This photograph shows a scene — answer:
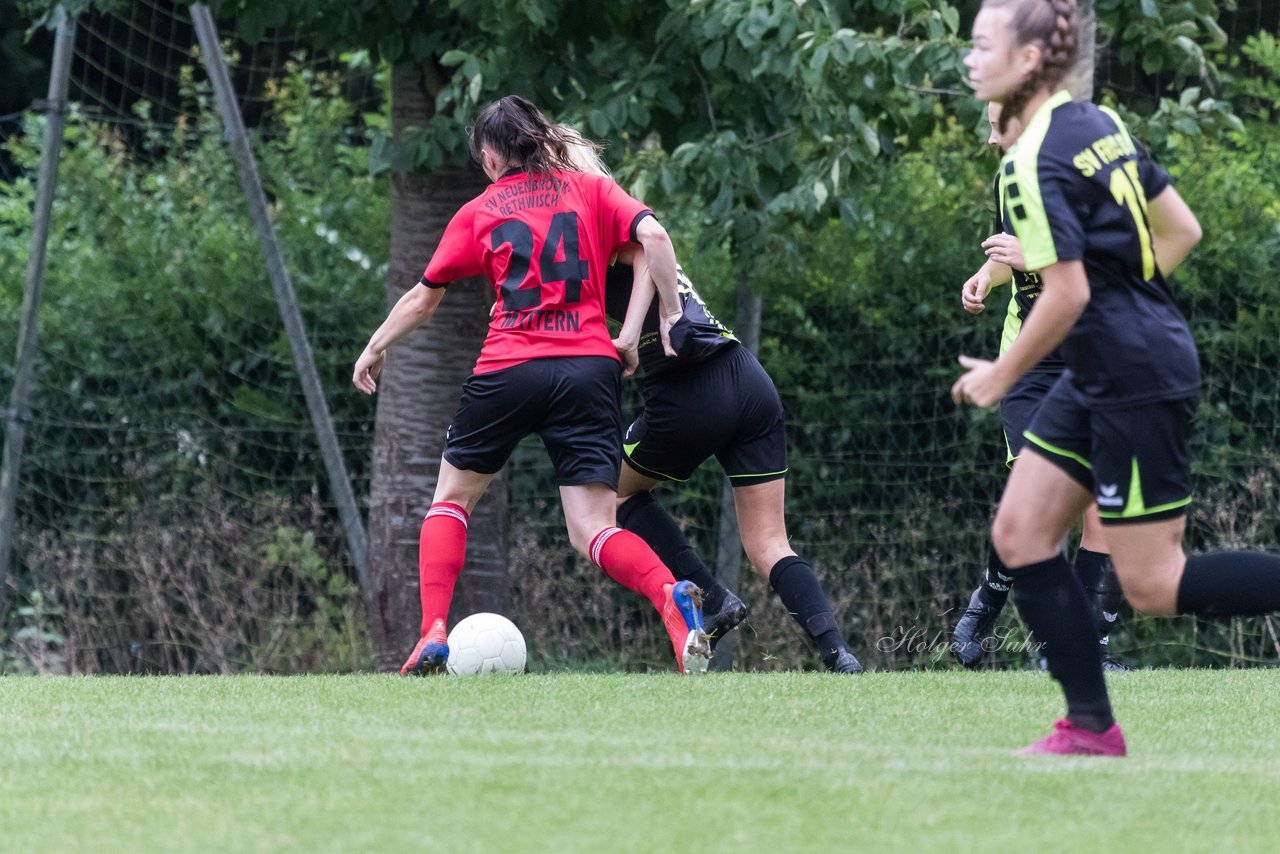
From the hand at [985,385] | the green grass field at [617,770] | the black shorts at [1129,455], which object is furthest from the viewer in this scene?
the black shorts at [1129,455]

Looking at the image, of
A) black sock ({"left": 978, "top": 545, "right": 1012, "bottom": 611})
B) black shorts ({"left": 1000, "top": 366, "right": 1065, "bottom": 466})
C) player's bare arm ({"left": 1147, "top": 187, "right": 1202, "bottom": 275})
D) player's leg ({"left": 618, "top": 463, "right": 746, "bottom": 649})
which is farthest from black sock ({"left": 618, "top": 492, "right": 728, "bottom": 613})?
player's bare arm ({"left": 1147, "top": 187, "right": 1202, "bottom": 275})

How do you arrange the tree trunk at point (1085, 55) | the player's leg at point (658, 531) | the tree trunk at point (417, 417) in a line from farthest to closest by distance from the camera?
the tree trunk at point (417, 417) < the tree trunk at point (1085, 55) < the player's leg at point (658, 531)

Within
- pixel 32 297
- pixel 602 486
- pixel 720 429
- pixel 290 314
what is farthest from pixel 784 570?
pixel 32 297

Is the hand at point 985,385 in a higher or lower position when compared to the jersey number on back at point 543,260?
lower

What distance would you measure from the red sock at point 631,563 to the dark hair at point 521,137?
1297 millimetres

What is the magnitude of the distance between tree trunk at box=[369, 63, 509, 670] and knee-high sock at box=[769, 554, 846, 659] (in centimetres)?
257

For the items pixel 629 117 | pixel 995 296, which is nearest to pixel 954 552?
pixel 995 296

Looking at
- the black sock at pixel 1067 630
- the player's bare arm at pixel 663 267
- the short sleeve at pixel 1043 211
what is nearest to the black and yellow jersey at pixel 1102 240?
the short sleeve at pixel 1043 211

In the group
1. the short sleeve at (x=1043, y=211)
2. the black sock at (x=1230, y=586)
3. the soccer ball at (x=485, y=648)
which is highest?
the short sleeve at (x=1043, y=211)

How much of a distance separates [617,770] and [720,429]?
2.49 metres

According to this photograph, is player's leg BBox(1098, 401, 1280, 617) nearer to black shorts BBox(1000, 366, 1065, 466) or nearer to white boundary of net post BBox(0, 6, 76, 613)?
black shorts BBox(1000, 366, 1065, 466)

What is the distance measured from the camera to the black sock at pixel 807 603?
6.12 meters

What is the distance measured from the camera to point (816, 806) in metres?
3.43

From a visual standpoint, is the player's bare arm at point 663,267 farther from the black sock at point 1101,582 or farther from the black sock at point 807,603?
the black sock at point 1101,582
